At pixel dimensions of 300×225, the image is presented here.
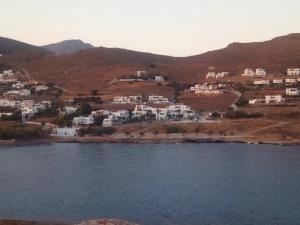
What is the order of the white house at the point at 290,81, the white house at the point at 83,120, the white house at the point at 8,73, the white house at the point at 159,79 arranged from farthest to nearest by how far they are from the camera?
the white house at the point at 8,73, the white house at the point at 159,79, the white house at the point at 290,81, the white house at the point at 83,120

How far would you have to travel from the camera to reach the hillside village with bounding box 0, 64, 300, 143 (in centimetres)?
6250

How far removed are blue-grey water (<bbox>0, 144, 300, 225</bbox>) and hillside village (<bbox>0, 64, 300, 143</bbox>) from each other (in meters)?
8.97

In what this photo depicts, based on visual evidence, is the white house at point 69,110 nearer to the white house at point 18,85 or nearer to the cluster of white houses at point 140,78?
the cluster of white houses at point 140,78

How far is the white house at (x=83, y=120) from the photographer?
65.3m

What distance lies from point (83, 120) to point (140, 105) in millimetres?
7592

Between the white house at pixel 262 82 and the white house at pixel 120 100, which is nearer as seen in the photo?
the white house at pixel 120 100

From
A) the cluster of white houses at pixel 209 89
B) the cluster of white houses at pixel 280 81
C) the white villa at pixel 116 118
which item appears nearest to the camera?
the white villa at pixel 116 118

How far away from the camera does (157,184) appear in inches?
1417

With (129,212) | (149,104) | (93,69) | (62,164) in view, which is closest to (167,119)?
(149,104)

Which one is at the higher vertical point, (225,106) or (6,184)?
(225,106)

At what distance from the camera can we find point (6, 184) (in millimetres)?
36625

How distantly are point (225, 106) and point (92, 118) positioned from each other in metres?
14.8

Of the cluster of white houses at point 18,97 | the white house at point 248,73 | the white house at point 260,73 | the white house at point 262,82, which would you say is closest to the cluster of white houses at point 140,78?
the cluster of white houses at point 18,97

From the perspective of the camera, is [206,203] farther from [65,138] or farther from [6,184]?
[65,138]
